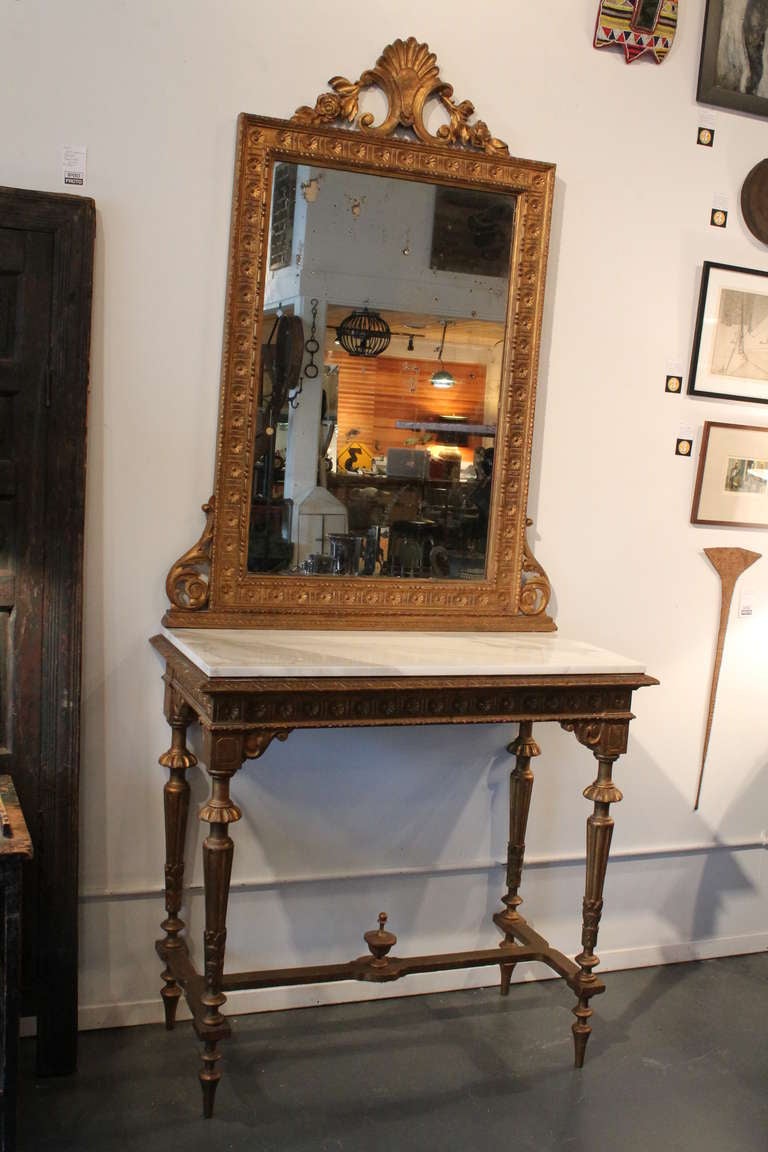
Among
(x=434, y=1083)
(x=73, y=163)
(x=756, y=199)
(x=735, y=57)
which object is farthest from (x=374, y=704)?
(x=735, y=57)

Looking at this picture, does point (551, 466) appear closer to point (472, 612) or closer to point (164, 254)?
point (472, 612)

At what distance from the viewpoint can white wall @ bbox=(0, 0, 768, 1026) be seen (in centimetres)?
300

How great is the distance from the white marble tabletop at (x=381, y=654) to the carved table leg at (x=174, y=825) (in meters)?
0.25

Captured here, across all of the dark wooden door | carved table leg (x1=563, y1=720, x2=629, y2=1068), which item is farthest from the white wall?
carved table leg (x1=563, y1=720, x2=629, y2=1068)

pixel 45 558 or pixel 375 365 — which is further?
pixel 375 365

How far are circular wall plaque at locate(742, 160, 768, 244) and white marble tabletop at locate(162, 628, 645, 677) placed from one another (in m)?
1.55

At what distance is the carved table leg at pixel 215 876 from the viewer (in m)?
2.60

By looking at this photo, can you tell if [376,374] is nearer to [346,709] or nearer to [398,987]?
[346,709]

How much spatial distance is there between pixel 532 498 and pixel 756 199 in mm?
1256

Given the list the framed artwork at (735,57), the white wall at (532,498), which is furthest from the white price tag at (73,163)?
the framed artwork at (735,57)

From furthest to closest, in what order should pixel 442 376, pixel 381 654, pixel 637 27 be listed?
pixel 637 27 → pixel 442 376 → pixel 381 654

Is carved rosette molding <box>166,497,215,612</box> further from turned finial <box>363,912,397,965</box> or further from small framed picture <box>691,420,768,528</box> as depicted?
small framed picture <box>691,420,768,528</box>

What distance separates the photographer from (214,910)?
273cm

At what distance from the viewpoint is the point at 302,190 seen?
310 centimetres
